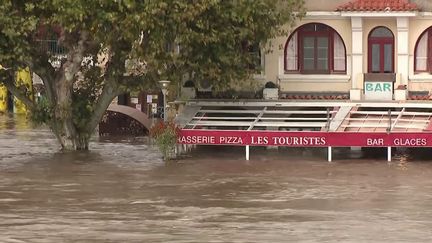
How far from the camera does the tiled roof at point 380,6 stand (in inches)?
1397

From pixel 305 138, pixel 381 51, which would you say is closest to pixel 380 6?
pixel 381 51

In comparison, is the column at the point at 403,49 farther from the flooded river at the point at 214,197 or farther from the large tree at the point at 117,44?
the large tree at the point at 117,44

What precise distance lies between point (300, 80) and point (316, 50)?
52.0 inches

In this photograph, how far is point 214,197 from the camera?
79.9ft

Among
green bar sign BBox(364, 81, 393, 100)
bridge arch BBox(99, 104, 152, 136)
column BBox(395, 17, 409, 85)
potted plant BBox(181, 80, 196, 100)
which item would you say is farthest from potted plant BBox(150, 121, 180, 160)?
bridge arch BBox(99, 104, 152, 136)

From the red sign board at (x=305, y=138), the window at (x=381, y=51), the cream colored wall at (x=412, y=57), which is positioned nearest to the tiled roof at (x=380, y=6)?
the cream colored wall at (x=412, y=57)

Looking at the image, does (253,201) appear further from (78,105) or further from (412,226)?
(78,105)

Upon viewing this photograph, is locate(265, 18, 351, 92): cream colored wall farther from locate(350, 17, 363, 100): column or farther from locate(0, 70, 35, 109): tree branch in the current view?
locate(0, 70, 35, 109): tree branch

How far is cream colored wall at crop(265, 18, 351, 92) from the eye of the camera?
120 feet

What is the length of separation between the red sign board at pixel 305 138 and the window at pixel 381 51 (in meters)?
5.60

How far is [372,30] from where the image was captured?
119 feet

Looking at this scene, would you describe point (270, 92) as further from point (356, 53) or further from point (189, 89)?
point (356, 53)

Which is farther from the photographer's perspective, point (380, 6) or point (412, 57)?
point (412, 57)

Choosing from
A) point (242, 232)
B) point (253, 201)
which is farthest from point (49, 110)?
point (242, 232)
